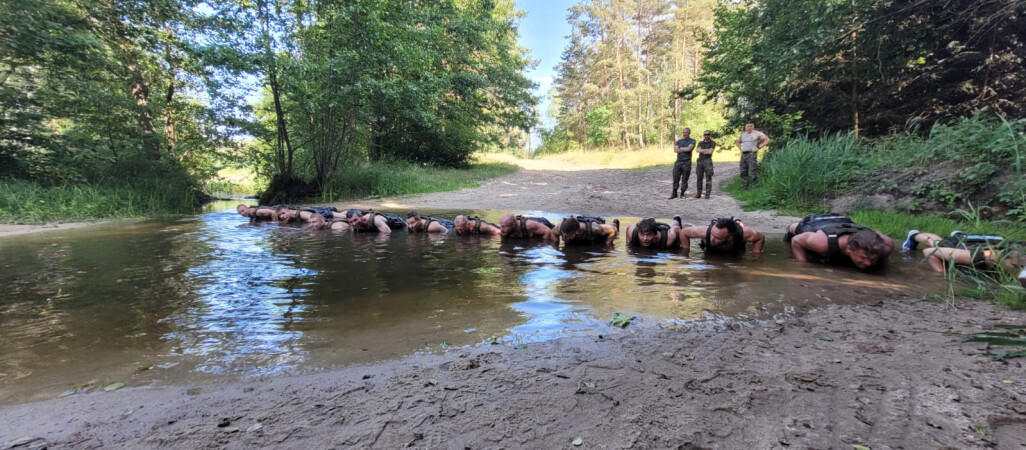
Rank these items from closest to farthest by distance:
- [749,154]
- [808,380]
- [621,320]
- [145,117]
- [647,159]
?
[808,380]
[621,320]
[749,154]
[145,117]
[647,159]

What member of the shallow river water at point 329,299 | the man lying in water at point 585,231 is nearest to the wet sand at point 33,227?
the shallow river water at point 329,299

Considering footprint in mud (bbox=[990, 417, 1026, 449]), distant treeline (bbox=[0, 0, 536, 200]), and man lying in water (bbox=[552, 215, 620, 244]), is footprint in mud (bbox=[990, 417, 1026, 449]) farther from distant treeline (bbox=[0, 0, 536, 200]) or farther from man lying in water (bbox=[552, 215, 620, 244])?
distant treeline (bbox=[0, 0, 536, 200])

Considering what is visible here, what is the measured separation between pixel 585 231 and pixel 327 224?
460 centimetres

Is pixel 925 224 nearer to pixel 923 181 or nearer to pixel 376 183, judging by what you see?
pixel 923 181

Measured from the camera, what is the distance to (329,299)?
3068 mm

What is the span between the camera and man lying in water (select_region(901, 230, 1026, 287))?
3203 mm

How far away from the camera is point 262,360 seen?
2.03m

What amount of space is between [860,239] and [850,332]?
217 cm

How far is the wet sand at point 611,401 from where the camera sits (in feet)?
4.40

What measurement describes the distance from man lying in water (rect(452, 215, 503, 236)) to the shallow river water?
1.00m

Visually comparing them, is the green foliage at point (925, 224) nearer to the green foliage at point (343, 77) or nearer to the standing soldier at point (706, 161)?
the standing soldier at point (706, 161)

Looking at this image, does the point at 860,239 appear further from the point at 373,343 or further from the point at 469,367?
the point at 373,343

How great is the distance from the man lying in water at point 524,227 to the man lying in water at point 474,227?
26 cm

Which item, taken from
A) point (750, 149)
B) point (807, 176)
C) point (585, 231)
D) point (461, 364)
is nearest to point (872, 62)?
point (750, 149)
